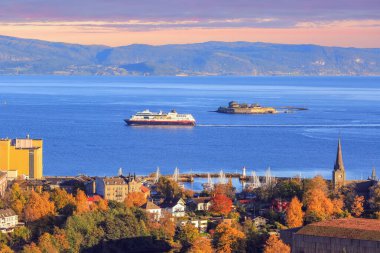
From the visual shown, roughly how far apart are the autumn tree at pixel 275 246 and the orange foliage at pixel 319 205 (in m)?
4.00

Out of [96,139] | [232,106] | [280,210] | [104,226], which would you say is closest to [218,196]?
[280,210]

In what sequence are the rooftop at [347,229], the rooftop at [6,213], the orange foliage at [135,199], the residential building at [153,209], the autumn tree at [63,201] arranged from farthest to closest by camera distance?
the orange foliage at [135,199], the residential building at [153,209], the autumn tree at [63,201], the rooftop at [6,213], the rooftop at [347,229]

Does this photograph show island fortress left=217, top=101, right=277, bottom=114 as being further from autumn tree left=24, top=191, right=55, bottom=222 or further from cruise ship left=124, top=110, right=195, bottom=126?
autumn tree left=24, top=191, right=55, bottom=222

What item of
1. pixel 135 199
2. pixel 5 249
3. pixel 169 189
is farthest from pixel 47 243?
pixel 169 189

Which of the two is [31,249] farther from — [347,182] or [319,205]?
[347,182]

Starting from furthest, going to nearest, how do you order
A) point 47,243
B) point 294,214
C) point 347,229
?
1. point 294,214
2. point 47,243
3. point 347,229

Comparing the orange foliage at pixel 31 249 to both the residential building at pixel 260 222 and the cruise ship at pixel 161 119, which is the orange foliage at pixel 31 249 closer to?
the residential building at pixel 260 222

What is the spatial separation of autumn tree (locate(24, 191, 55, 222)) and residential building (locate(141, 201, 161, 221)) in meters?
2.86

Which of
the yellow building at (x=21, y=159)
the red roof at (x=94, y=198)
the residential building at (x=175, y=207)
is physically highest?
the yellow building at (x=21, y=159)

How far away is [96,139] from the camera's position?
197 feet

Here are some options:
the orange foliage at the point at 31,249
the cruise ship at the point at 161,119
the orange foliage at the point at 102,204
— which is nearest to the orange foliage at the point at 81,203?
the orange foliage at the point at 102,204

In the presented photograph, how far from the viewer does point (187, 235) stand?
2731 centimetres

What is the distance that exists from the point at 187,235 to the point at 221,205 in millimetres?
3920

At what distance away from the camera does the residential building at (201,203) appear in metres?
32.0
